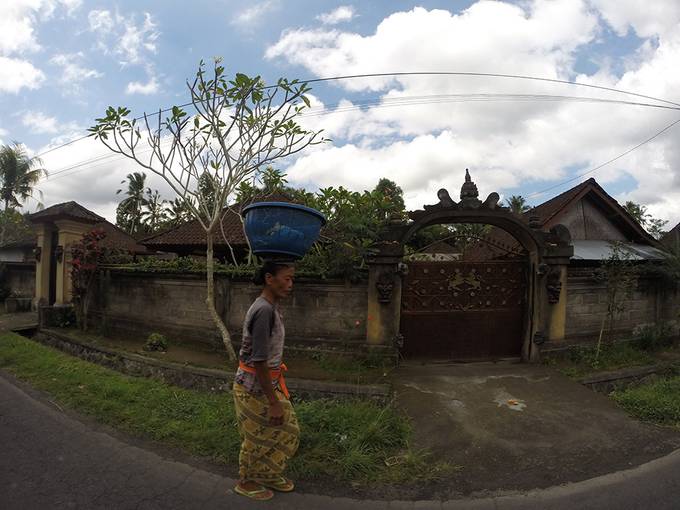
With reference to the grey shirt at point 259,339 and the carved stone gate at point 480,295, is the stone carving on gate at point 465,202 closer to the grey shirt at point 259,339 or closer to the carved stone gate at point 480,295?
the carved stone gate at point 480,295

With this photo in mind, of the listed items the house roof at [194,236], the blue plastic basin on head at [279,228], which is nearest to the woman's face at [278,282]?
the blue plastic basin on head at [279,228]

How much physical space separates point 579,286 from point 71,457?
7.28 metres

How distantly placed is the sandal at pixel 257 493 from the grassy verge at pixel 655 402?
4.04 metres

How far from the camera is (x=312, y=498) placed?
9.00ft

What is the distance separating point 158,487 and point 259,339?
1485 mm

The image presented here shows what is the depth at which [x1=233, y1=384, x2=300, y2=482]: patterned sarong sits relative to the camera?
8.49ft

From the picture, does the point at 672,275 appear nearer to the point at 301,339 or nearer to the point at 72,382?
the point at 301,339

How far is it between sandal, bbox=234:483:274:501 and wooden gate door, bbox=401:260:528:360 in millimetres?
3680

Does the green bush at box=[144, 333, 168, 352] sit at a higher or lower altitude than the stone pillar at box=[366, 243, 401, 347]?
lower

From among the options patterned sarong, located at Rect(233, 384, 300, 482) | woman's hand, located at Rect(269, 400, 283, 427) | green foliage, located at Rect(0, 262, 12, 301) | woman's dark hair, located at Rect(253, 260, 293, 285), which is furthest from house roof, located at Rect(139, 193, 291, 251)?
woman's hand, located at Rect(269, 400, 283, 427)

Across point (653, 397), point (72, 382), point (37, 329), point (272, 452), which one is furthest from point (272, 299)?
point (37, 329)

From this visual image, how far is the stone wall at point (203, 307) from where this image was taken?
600 centimetres

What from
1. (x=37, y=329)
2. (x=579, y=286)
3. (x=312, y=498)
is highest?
(x=579, y=286)

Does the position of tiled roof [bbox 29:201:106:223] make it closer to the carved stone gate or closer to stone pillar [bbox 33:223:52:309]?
stone pillar [bbox 33:223:52:309]
